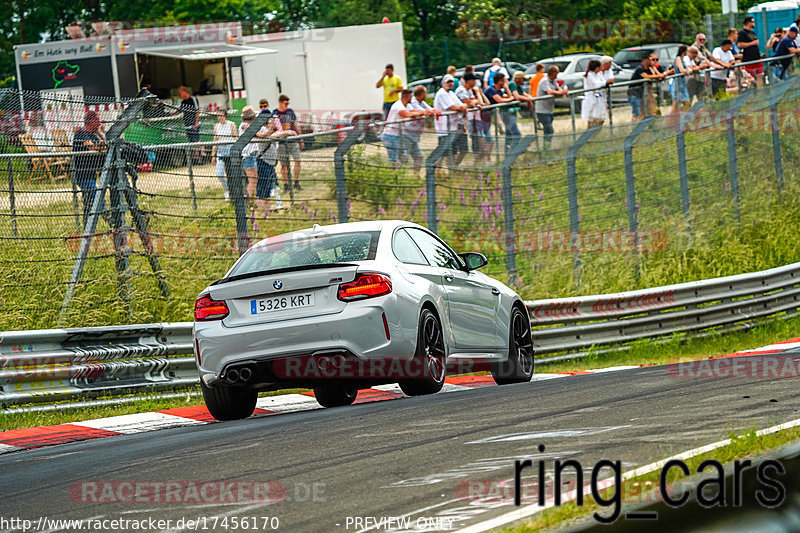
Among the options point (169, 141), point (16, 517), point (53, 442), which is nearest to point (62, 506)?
point (16, 517)

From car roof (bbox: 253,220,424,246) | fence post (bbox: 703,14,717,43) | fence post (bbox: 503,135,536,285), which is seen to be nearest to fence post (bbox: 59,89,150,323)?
car roof (bbox: 253,220,424,246)

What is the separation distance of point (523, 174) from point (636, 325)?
2.72 m

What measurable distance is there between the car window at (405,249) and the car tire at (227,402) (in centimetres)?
157

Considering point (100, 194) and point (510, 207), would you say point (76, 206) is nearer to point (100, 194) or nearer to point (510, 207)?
point (100, 194)

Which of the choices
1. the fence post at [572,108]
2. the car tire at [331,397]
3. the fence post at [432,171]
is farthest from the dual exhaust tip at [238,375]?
the fence post at [572,108]

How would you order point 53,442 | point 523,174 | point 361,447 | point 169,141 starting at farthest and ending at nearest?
point 523,174 → point 169,141 → point 53,442 → point 361,447

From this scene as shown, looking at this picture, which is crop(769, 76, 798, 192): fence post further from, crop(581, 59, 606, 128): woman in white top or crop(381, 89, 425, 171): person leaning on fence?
crop(381, 89, 425, 171): person leaning on fence

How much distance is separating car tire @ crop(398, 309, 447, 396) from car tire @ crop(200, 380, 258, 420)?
49.2 inches

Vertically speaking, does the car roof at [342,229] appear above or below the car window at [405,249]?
above

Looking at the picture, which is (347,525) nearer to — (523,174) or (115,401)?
(115,401)

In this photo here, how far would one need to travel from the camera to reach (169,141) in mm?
13742

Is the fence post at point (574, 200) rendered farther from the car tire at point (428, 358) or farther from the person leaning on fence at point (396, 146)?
the car tire at point (428, 358)

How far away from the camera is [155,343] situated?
11.6 meters

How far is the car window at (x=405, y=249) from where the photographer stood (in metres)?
9.87
